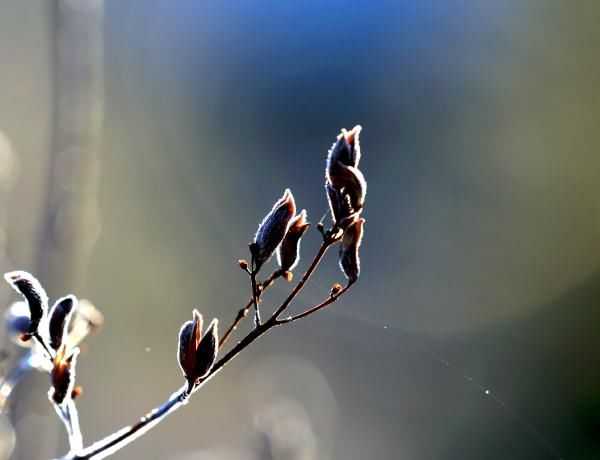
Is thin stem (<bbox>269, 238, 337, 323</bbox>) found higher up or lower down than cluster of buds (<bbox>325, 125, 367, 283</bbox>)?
lower down

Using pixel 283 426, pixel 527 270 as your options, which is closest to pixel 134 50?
pixel 527 270

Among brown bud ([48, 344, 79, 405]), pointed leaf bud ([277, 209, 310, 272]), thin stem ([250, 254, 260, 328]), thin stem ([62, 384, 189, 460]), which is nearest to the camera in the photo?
thin stem ([62, 384, 189, 460])

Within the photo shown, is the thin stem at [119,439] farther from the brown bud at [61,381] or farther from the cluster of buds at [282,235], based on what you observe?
the cluster of buds at [282,235]

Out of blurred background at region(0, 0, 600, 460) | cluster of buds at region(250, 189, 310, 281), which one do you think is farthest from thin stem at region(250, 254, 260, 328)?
blurred background at region(0, 0, 600, 460)

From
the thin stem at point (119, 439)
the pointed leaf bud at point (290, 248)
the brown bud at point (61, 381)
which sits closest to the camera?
the thin stem at point (119, 439)

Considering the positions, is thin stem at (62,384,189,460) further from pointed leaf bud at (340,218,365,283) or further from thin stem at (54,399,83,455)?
pointed leaf bud at (340,218,365,283)

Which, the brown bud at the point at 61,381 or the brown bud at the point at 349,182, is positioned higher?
the brown bud at the point at 349,182

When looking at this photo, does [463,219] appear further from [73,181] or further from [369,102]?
[73,181]

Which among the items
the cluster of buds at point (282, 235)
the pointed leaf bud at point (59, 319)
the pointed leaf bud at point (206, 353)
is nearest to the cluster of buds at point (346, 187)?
the cluster of buds at point (282, 235)
